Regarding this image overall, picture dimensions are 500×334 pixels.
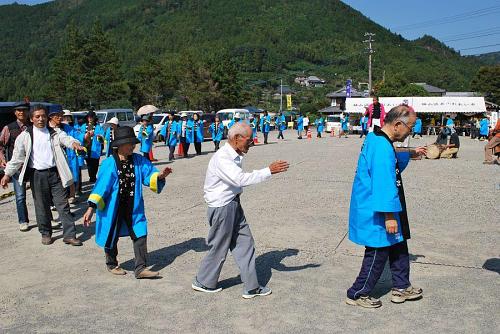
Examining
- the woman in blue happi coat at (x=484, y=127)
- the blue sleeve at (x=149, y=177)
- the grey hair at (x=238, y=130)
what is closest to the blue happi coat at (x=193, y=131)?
the blue sleeve at (x=149, y=177)

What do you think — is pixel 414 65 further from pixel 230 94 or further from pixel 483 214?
pixel 483 214

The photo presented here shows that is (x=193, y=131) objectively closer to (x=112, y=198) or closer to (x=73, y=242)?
(x=73, y=242)

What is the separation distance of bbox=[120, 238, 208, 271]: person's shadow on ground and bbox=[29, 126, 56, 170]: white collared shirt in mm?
1816

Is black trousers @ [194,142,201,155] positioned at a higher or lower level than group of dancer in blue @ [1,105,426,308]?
lower

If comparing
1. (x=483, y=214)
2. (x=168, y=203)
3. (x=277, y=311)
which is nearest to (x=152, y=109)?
(x=168, y=203)

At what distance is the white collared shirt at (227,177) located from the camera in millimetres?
4188

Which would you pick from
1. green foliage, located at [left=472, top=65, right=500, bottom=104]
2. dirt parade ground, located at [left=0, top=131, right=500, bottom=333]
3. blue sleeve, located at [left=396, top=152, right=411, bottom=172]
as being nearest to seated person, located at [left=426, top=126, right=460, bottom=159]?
dirt parade ground, located at [left=0, top=131, right=500, bottom=333]

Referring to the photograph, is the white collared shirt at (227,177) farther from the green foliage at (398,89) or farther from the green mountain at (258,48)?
the green mountain at (258,48)

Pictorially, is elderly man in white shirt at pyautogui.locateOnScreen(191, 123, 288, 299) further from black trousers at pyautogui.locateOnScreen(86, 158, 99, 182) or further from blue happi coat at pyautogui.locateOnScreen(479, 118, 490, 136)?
blue happi coat at pyautogui.locateOnScreen(479, 118, 490, 136)

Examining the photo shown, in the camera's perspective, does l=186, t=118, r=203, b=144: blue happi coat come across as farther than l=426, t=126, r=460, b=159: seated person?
Yes

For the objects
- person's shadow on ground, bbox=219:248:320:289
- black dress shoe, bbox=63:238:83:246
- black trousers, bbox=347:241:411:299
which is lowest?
person's shadow on ground, bbox=219:248:320:289

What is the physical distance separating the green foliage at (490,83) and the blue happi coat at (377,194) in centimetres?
10028

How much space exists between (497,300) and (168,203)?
19.5 ft

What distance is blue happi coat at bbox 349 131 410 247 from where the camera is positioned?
390cm
